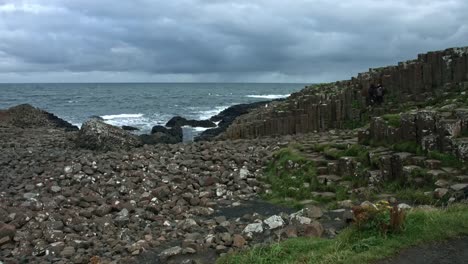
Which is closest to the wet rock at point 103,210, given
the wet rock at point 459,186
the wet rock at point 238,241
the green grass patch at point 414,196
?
the wet rock at point 238,241

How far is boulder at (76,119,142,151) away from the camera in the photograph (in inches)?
843

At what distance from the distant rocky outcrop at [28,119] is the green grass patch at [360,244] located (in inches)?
1297

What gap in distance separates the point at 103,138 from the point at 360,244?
55.7 ft

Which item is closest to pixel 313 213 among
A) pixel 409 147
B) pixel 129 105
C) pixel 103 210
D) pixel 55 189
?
pixel 409 147

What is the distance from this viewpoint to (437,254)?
6258 mm

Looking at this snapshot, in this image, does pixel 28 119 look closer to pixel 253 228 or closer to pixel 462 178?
pixel 253 228

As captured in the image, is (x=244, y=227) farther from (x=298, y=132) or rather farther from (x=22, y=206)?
(x=298, y=132)

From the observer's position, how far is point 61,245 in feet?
30.2

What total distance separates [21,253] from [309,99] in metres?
17.5

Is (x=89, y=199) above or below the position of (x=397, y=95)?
below

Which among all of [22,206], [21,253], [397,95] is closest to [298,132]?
[397,95]

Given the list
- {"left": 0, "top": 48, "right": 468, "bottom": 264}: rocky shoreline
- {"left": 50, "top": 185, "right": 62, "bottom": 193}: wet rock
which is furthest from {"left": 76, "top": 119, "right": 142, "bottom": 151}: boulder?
{"left": 50, "top": 185, "right": 62, "bottom": 193}: wet rock

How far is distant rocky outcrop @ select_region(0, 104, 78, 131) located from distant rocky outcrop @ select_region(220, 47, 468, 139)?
19.9 meters

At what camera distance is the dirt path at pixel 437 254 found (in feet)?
19.9
